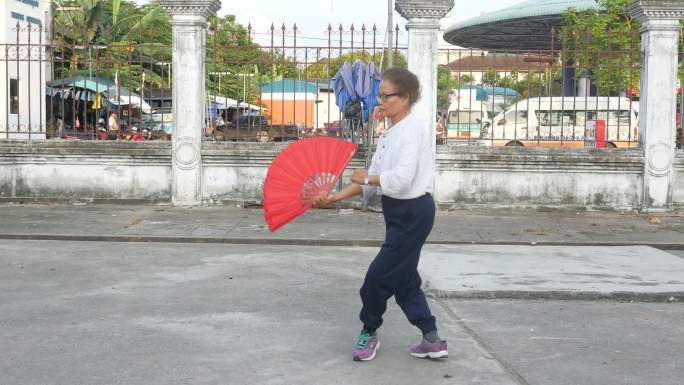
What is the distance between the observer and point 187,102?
14.5 meters

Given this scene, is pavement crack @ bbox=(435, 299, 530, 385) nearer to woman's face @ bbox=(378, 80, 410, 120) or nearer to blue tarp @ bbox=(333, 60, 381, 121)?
woman's face @ bbox=(378, 80, 410, 120)

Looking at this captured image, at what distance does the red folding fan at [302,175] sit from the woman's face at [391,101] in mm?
304

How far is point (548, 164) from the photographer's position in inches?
573

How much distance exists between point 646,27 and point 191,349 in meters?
11.2

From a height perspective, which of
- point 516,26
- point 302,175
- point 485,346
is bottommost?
point 485,346

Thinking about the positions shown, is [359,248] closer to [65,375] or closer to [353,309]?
[353,309]

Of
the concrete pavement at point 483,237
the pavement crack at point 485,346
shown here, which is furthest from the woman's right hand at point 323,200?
the concrete pavement at point 483,237

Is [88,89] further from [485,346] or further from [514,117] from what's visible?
[485,346]

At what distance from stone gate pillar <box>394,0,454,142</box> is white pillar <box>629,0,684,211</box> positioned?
3.23m

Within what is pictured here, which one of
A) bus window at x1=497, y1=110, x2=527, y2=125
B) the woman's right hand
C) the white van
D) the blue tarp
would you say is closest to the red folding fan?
the woman's right hand

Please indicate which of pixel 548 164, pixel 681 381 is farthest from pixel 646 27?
pixel 681 381

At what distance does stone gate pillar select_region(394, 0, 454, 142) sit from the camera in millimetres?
14273

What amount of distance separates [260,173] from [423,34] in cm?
343

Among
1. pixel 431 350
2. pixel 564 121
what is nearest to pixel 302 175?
pixel 431 350
